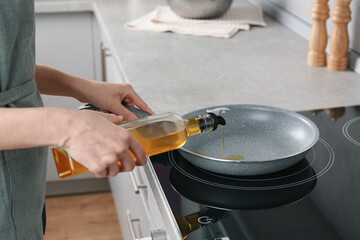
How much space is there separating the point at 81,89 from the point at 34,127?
327 millimetres

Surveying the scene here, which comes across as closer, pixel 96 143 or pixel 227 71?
pixel 96 143

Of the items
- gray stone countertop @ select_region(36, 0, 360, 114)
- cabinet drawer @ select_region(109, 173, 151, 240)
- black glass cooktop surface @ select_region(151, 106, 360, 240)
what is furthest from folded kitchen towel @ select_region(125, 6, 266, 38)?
black glass cooktop surface @ select_region(151, 106, 360, 240)

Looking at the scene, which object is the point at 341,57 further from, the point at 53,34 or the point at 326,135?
the point at 53,34

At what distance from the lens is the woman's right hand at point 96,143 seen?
2.29 ft

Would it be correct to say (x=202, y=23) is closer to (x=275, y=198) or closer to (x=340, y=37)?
(x=340, y=37)

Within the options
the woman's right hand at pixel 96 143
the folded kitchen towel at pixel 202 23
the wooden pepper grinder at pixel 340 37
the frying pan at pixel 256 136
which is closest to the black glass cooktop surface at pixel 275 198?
the frying pan at pixel 256 136

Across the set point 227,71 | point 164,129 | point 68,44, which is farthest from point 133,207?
point 68,44

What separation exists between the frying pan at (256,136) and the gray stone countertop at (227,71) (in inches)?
6.2

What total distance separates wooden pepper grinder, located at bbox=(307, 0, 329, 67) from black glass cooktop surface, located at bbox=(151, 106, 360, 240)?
1.59 ft

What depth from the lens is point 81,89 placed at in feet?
3.43

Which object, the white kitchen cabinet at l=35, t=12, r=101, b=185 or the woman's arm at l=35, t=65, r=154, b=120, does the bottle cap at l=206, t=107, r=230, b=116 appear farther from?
the white kitchen cabinet at l=35, t=12, r=101, b=185

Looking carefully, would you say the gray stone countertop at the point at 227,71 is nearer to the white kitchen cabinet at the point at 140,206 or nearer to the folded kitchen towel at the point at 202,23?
the folded kitchen towel at the point at 202,23

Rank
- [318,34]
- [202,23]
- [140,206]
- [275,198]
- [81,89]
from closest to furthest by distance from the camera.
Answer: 1. [275,198]
2. [81,89]
3. [140,206]
4. [318,34]
5. [202,23]

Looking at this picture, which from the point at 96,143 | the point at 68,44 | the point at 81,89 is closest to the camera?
the point at 96,143
